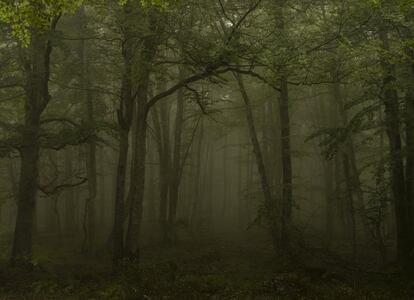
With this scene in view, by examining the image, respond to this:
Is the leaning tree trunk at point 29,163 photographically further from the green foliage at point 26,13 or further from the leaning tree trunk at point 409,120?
the leaning tree trunk at point 409,120

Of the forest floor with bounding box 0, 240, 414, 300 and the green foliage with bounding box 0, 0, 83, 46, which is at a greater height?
the green foliage with bounding box 0, 0, 83, 46

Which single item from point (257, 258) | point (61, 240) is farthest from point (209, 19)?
point (61, 240)

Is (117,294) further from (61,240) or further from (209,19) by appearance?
(61,240)

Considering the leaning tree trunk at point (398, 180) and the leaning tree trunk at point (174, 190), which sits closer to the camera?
the leaning tree trunk at point (398, 180)

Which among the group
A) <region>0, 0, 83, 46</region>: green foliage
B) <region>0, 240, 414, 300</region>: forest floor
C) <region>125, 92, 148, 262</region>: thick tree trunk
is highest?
<region>0, 0, 83, 46</region>: green foliage

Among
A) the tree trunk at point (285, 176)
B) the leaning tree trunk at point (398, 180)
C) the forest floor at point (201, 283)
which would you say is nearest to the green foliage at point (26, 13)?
the forest floor at point (201, 283)

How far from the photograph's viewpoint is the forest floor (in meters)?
11.7

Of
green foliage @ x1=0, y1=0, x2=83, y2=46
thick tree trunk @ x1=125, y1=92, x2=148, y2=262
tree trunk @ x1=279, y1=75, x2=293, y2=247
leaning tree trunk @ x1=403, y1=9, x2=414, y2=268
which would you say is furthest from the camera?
tree trunk @ x1=279, y1=75, x2=293, y2=247

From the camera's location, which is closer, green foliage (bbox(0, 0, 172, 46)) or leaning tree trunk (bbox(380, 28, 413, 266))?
green foliage (bbox(0, 0, 172, 46))

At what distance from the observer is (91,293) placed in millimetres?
12039

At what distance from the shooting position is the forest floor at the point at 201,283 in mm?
11664

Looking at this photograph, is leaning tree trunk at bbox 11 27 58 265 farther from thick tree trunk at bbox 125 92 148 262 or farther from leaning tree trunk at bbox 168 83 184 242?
leaning tree trunk at bbox 168 83 184 242

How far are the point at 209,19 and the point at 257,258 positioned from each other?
978 centimetres

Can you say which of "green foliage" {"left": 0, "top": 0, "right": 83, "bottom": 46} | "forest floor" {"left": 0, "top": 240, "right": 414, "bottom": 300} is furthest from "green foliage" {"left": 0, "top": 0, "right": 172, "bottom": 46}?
"forest floor" {"left": 0, "top": 240, "right": 414, "bottom": 300}
